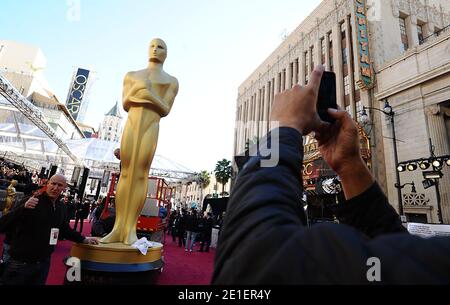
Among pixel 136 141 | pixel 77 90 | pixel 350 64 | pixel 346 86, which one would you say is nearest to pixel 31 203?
pixel 136 141

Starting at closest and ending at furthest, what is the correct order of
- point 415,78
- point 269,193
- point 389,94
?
point 269,193, point 415,78, point 389,94

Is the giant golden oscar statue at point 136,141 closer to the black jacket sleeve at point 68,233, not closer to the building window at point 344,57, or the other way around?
the black jacket sleeve at point 68,233

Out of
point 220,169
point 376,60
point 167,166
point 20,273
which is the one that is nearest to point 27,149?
point 167,166

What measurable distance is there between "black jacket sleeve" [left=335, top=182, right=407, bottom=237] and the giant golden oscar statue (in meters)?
3.40

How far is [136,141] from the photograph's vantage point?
391 cm

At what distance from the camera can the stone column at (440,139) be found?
12.6 meters

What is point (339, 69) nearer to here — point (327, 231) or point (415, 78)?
point (415, 78)

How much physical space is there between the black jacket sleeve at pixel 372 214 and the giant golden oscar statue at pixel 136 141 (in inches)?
134

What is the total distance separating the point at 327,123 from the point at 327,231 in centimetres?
68

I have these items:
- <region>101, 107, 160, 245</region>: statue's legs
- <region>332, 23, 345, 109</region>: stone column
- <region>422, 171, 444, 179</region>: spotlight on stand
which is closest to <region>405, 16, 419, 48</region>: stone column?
<region>332, 23, 345, 109</region>: stone column

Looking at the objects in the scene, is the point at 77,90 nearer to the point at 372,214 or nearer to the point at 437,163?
the point at 437,163

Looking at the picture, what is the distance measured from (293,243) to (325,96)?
770mm

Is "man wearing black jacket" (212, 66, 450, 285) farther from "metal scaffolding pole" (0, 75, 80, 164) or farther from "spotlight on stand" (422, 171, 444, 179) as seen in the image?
"spotlight on stand" (422, 171, 444, 179)
